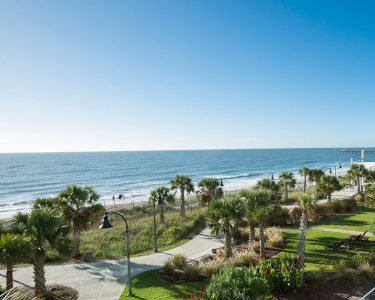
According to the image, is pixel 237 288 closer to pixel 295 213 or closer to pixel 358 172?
pixel 295 213

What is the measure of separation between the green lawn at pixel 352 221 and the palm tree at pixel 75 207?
2053cm

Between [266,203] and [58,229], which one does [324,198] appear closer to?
[266,203]

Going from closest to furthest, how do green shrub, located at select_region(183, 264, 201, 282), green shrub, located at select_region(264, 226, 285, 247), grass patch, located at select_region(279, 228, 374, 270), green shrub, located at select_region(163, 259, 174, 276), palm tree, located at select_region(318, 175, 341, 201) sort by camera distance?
green shrub, located at select_region(183, 264, 201, 282), green shrub, located at select_region(163, 259, 174, 276), grass patch, located at select_region(279, 228, 374, 270), green shrub, located at select_region(264, 226, 285, 247), palm tree, located at select_region(318, 175, 341, 201)

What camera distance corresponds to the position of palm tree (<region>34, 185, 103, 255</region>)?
69.5 feet

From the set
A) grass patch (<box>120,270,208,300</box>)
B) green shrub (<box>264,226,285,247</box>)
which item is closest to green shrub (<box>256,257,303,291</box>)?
grass patch (<box>120,270,208,300</box>)

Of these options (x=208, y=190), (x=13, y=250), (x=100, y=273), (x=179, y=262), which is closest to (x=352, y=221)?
(x=208, y=190)

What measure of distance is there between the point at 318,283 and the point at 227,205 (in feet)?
21.7

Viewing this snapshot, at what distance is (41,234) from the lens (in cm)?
1388

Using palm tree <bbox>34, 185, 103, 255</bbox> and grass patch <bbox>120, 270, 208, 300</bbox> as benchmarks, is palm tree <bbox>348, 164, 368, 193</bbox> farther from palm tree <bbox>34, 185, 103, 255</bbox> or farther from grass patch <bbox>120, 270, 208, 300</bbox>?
palm tree <bbox>34, 185, 103, 255</bbox>

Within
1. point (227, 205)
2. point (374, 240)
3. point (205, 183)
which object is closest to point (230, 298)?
point (227, 205)

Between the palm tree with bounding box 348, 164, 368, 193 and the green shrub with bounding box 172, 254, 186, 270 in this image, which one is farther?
the palm tree with bounding box 348, 164, 368, 193

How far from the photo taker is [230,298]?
9555mm

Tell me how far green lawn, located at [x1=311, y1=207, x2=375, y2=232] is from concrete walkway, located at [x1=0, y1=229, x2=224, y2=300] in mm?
12732

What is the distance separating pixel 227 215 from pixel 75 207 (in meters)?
11.4
